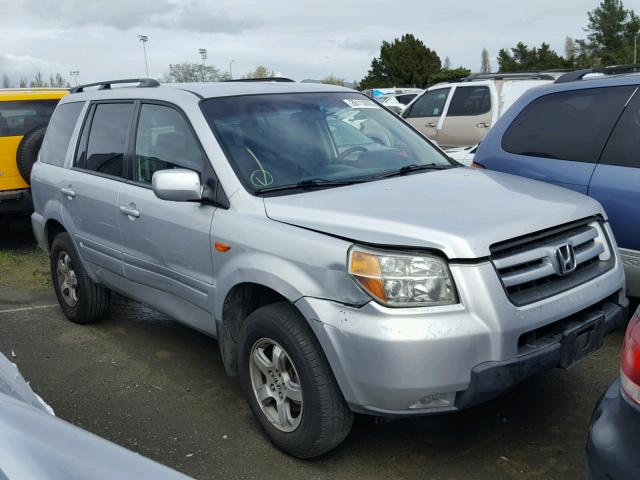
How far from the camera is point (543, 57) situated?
5647 cm

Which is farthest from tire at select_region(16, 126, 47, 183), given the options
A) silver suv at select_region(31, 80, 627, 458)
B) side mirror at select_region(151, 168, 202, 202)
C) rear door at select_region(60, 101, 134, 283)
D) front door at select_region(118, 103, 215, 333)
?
side mirror at select_region(151, 168, 202, 202)

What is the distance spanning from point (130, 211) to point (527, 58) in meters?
58.6

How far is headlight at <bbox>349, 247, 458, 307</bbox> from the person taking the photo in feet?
9.41

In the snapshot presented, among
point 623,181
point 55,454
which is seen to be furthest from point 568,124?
point 55,454

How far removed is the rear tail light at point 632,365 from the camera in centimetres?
212

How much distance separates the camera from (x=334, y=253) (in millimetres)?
2996

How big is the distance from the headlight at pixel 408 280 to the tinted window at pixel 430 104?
394 inches

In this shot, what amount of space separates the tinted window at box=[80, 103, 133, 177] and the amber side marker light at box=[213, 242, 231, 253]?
1318mm

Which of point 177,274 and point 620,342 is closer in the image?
point 177,274

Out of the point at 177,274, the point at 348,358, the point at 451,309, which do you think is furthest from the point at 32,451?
the point at 177,274

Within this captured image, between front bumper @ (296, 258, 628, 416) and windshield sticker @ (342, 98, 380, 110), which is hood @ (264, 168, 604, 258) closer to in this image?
front bumper @ (296, 258, 628, 416)

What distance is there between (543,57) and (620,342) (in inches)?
2219

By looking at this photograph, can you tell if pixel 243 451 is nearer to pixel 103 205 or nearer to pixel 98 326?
pixel 103 205

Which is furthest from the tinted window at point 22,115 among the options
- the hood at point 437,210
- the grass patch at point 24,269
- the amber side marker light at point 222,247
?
the hood at point 437,210
